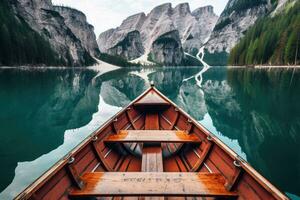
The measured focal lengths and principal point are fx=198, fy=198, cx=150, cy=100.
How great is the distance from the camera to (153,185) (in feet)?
12.6

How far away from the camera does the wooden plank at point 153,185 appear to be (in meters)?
3.67

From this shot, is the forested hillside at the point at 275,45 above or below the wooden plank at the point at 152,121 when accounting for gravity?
above

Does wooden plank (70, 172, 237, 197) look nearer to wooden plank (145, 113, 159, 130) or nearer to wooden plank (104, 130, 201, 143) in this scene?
wooden plank (104, 130, 201, 143)

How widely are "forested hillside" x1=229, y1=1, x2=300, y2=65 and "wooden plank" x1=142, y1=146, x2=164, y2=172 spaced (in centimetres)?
8341

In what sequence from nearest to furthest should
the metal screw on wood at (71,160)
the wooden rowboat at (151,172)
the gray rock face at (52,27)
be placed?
the wooden rowboat at (151,172) → the metal screw on wood at (71,160) → the gray rock face at (52,27)

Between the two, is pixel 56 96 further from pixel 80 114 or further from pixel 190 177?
pixel 190 177

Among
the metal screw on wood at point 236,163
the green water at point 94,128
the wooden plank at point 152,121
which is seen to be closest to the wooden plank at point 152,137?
the metal screw on wood at point 236,163

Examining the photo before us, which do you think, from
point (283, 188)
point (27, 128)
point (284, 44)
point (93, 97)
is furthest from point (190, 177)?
point (284, 44)

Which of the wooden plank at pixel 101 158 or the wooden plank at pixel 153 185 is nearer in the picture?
the wooden plank at pixel 153 185

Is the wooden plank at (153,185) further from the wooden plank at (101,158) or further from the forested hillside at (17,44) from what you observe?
the forested hillside at (17,44)

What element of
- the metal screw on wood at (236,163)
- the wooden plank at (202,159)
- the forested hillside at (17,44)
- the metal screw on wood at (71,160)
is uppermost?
the forested hillside at (17,44)

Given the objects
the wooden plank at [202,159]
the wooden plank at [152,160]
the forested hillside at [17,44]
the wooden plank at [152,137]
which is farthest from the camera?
the forested hillside at [17,44]

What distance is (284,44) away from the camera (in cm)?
7719

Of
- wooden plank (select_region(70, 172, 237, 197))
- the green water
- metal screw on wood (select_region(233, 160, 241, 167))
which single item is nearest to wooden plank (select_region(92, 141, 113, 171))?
wooden plank (select_region(70, 172, 237, 197))
